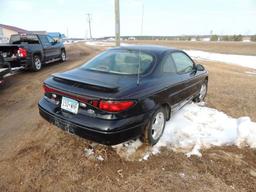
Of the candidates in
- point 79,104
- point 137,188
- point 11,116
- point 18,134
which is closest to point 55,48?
point 11,116

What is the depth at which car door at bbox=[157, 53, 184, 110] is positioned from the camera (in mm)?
3827

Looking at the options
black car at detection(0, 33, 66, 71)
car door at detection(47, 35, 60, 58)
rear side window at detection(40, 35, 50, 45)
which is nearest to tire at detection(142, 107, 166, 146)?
black car at detection(0, 33, 66, 71)

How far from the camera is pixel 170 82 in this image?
3.95 meters

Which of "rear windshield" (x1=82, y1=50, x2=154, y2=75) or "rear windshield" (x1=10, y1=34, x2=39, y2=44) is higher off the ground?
"rear windshield" (x1=82, y1=50, x2=154, y2=75)

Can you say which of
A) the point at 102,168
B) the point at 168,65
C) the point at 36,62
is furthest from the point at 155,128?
the point at 36,62

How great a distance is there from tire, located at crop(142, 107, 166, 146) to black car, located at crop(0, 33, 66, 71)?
6.18 metres

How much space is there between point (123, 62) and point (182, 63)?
1.43 m

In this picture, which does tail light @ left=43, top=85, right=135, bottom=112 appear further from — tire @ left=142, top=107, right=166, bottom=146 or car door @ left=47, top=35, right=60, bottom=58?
car door @ left=47, top=35, right=60, bottom=58

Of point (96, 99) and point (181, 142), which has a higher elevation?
point (96, 99)

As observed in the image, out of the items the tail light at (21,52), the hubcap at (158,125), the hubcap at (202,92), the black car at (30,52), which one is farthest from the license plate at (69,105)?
the tail light at (21,52)

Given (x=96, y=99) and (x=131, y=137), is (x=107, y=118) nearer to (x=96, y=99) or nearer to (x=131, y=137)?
(x=96, y=99)

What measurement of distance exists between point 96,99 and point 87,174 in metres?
1.04

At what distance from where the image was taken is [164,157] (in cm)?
346

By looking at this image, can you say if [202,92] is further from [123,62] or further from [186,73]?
[123,62]
